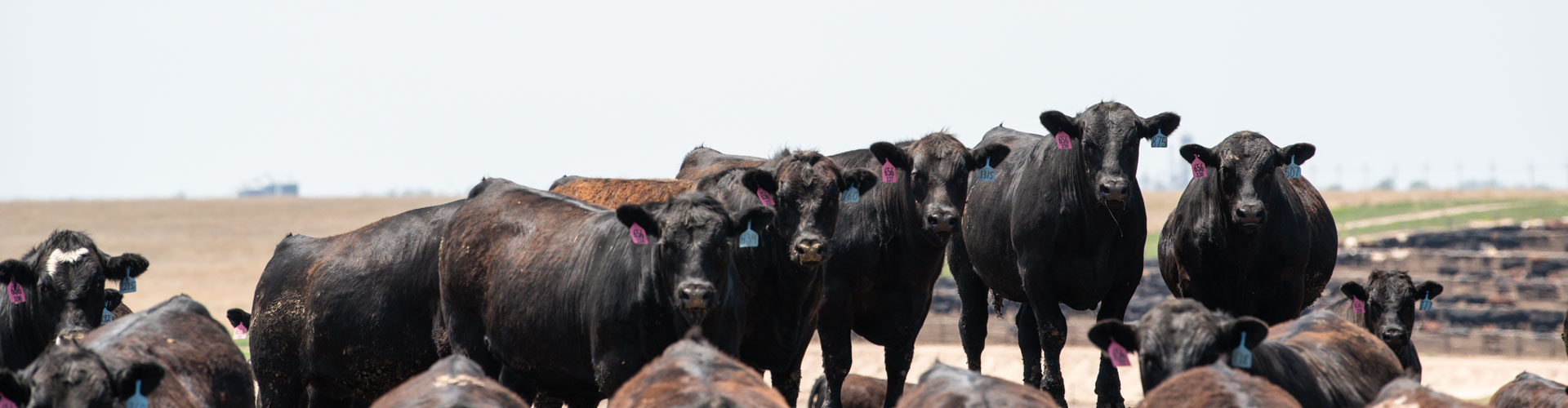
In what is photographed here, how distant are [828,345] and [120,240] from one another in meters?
48.7

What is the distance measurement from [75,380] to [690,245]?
2942 mm

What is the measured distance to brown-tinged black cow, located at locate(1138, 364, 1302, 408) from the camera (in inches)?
257

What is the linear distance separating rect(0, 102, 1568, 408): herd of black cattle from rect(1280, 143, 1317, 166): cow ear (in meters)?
0.03

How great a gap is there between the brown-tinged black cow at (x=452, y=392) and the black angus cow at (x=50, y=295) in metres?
3.70

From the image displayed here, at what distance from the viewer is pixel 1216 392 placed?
260 inches

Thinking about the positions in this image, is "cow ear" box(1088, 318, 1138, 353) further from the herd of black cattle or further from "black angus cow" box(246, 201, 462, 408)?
"black angus cow" box(246, 201, 462, 408)

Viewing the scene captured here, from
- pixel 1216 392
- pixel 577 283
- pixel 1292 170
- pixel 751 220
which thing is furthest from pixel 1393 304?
pixel 577 283

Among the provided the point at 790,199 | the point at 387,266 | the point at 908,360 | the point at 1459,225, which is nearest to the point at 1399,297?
the point at 908,360

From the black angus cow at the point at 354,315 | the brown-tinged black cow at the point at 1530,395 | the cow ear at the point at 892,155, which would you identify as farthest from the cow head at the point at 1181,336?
the black angus cow at the point at 354,315

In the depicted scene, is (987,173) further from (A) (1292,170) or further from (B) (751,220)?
(B) (751,220)

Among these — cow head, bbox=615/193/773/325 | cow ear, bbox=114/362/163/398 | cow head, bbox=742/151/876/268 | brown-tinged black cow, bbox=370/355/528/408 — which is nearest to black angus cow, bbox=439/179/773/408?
cow head, bbox=615/193/773/325

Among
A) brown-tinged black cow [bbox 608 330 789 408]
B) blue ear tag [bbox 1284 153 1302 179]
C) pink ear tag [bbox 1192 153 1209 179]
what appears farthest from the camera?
blue ear tag [bbox 1284 153 1302 179]

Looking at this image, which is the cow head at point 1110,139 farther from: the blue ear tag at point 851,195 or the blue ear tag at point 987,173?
the blue ear tag at point 851,195

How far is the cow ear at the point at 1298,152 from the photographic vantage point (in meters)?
10.6
